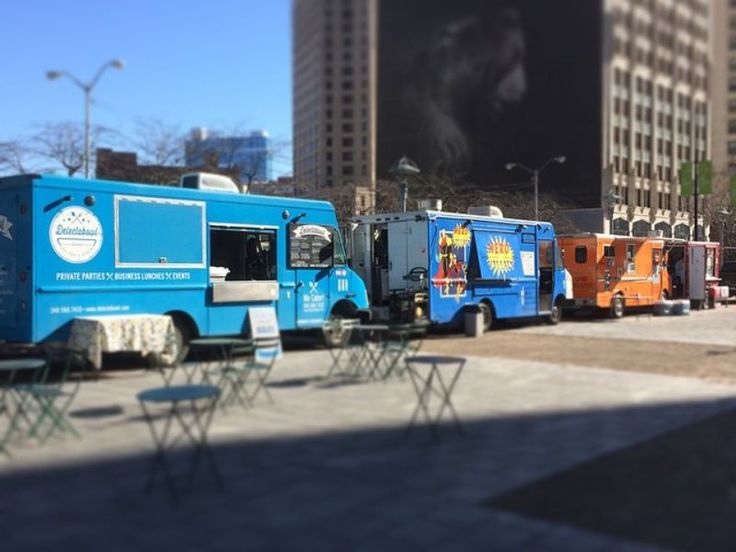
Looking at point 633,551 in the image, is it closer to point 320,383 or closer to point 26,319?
point 320,383

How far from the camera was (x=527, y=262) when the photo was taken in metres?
19.1

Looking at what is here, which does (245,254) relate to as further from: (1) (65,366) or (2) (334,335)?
(1) (65,366)

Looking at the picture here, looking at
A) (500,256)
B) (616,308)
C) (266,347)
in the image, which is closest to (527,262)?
(500,256)

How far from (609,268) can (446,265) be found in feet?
29.0

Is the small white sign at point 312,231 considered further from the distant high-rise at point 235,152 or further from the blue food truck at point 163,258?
the distant high-rise at point 235,152

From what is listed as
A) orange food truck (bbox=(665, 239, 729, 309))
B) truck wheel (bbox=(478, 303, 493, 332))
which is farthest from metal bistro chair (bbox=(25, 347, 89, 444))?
orange food truck (bbox=(665, 239, 729, 309))

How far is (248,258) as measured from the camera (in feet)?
44.9

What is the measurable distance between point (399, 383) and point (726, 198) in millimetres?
60712

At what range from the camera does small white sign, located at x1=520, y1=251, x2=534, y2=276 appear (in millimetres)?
18938

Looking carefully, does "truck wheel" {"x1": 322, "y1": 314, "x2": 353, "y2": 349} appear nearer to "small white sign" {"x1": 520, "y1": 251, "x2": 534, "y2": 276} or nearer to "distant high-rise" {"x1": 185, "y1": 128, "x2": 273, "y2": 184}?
"small white sign" {"x1": 520, "y1": 251, "x2": 534, "y2": 276}

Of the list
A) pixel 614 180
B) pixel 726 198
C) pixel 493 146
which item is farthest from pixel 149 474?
pixel 493 146

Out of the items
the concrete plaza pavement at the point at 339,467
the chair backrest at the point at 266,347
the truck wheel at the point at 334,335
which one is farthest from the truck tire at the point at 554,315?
the chair backrest at the point at 266,347

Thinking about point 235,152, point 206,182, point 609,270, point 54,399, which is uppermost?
point 235,152

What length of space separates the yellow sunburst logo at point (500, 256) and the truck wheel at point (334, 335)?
4.90 metres
